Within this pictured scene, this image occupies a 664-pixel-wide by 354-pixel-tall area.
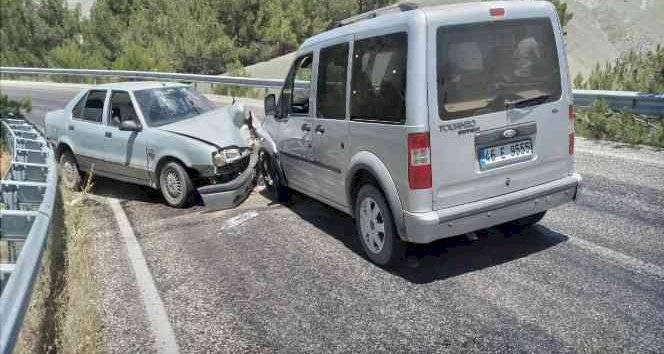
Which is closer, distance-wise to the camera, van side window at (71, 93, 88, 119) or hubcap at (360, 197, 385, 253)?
hubcap at (360, 197, 385, 253)

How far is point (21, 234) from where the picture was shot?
13.6 ft

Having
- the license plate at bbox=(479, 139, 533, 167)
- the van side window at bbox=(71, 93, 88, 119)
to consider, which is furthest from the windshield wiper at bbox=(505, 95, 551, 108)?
the van side window at bbox=(71, 93, 88, 119)

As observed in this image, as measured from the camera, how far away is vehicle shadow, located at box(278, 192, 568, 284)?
4801 mm

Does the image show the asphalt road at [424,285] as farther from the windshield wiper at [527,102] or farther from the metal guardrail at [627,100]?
the metal guardrail at [627,100]

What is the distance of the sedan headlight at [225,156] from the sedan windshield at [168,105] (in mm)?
1194

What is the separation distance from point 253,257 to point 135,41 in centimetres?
3812

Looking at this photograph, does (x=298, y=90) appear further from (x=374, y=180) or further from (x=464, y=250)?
(x=464, y=250)

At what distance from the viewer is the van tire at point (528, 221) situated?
5.49 metres

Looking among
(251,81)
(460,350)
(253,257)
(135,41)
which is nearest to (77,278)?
(253,257)

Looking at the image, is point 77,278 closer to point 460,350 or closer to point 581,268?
point 460,350

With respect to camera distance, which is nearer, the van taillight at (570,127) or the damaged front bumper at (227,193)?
the van taillight at (570,127)

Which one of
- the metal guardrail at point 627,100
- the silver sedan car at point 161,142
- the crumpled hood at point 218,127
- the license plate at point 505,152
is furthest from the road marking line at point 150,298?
the metal guardrail at point 627,100

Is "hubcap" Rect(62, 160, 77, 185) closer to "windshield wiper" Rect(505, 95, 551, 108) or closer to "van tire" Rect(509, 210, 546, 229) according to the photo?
"van tire" Rect(509, 210, 546, 229)

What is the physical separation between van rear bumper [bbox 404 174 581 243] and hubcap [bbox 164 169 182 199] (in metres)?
3.97
